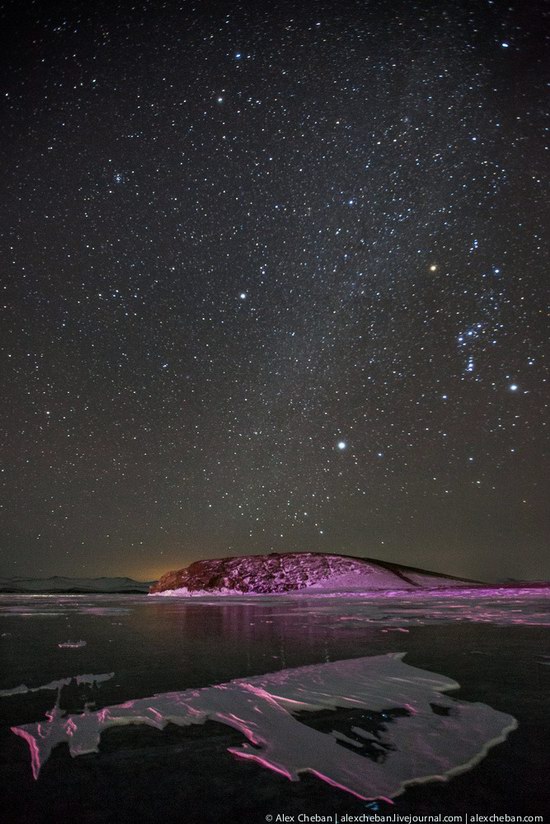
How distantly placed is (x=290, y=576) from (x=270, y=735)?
6008cm

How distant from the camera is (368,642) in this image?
540cm

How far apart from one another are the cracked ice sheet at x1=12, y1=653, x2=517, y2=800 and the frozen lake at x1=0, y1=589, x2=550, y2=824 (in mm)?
10

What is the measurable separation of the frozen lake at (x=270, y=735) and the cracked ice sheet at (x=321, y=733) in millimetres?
10

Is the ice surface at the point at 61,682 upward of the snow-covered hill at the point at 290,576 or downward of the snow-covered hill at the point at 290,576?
upward

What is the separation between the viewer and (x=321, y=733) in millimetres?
2113

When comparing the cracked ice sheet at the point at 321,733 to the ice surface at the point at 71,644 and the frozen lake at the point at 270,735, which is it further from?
the ice surface at the point at 71,644

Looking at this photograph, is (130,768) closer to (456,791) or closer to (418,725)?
(456,791)

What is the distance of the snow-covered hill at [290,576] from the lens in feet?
181

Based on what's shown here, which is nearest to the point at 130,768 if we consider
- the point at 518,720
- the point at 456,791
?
the point at 456,791

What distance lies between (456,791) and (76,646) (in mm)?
4772

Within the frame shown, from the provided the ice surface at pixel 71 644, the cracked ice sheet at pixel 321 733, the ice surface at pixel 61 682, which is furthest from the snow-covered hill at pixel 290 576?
the cracked ice sheet at pixel 321 733

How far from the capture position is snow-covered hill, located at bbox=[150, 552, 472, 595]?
5516cm

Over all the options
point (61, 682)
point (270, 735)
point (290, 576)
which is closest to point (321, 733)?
point (270, 735)

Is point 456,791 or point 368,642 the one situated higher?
point 456,791
